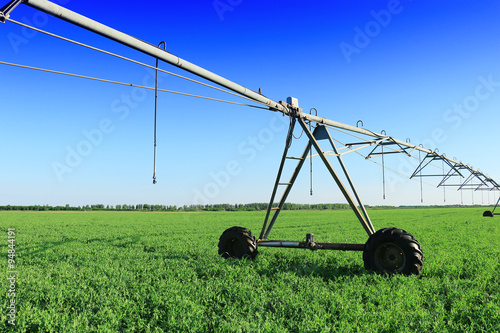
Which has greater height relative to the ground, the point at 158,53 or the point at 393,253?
the point at 158,53

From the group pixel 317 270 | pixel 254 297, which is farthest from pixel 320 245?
pixel 254 297

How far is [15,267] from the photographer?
7973 millimetres

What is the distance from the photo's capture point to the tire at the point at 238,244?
8.48 meters

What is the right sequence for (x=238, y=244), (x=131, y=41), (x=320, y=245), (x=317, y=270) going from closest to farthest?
(x=131, y=41) → (x=317, y=270) → (x=320, y=245) → (x=238, y=244)

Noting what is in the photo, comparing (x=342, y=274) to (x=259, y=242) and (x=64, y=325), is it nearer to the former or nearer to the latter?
(x=259, y=242)

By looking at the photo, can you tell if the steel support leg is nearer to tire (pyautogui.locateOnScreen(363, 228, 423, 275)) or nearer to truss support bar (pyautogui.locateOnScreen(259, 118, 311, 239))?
truss support bar (pyautogui.locateOnScreen(259, 118, 311, 239))

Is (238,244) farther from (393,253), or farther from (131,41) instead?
(131,41)


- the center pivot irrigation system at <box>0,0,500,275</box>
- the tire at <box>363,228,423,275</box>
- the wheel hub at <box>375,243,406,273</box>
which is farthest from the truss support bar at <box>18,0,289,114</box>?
the wheel hub at <box>375,243,406,273</box>

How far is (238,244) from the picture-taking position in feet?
28.6

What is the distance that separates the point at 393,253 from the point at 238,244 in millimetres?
3788

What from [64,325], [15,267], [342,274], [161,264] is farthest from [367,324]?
[15,267]

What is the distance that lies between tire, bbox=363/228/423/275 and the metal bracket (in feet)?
23.2

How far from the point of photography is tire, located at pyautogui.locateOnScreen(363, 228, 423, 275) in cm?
654

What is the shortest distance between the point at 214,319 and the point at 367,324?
6.58 feet
